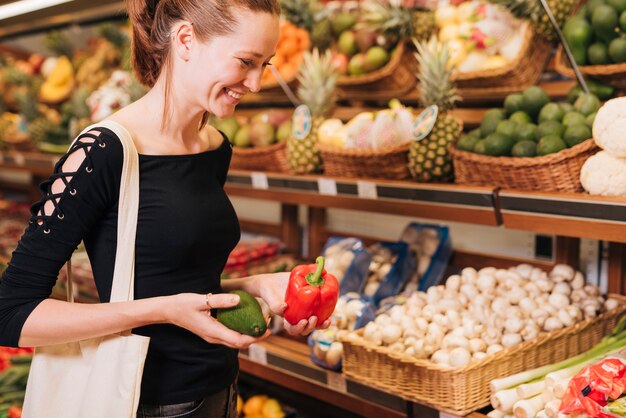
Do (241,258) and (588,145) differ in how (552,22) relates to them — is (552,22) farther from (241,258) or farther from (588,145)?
(241,258)

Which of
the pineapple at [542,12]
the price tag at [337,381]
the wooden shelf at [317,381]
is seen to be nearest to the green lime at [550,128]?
the pineapple at [542,12]

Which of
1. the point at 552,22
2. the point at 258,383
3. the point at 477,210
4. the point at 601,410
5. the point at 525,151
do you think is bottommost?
the point at 258,383

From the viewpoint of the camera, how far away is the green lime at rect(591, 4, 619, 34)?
Result: 2158 millimetres

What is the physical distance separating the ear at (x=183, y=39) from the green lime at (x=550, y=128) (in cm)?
122

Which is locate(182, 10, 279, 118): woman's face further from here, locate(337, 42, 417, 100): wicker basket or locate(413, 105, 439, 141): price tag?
locate(337, 42, 417, 100): wicker basket

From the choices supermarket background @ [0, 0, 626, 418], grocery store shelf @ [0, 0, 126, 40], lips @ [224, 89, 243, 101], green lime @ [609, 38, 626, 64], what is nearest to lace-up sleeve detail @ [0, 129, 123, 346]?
lips @ [224, 89, 243, 101]

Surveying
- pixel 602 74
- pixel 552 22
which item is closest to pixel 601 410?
pixel 602 74

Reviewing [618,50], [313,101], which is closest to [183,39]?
[618,50]

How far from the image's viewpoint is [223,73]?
1.39 metres

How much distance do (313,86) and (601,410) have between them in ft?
5.91

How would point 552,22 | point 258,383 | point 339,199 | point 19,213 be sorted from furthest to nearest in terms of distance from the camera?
point 19,213, point 258,383, point 339,199, point 552,22

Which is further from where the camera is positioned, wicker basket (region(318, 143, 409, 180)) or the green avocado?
wicker basket (region(318, 143, 409, 180))

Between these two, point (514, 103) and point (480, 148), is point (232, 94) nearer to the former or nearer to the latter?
point (480, 148)

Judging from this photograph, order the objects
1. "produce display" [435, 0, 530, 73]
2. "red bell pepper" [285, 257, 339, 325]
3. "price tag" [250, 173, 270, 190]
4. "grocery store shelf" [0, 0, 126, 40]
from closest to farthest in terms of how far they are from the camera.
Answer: "red bell pepper" [285, 257, 339, 325], "produce display" [435, 0, 530, 73], "price tag" [250, 173, 270, 190], "grocery store shelf" [0, 0, 126, 40]
